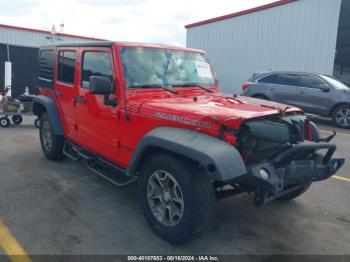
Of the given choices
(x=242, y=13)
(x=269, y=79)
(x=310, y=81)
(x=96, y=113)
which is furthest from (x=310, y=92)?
(x=96, y=113)

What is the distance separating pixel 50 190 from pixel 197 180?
249 cm

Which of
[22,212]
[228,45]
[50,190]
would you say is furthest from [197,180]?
[228,45]

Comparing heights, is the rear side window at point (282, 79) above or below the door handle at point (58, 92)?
above

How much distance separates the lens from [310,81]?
1076cm

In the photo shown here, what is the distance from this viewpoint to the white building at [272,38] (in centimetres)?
1356

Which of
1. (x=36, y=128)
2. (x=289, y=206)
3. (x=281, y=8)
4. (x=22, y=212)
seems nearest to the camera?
(x=22, y=212)

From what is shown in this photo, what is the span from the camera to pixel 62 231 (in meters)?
3.43

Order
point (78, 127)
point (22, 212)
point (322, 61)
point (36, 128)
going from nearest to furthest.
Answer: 1. point (22, 212)
2. point (78, 127)
3. point (36, 128)
4. point (322, 61)

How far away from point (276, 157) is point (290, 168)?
0.19m

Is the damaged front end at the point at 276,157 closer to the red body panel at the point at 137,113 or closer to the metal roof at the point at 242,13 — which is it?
the red body panel at the point at 137,113

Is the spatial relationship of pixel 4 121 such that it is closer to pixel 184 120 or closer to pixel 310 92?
pixel 184 120

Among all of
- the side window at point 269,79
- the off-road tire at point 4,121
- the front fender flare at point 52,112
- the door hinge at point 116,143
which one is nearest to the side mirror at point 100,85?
the door hinge at point 116,143

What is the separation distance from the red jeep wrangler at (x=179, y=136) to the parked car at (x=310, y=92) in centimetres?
694

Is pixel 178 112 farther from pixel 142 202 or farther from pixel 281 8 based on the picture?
pixel 281 8
